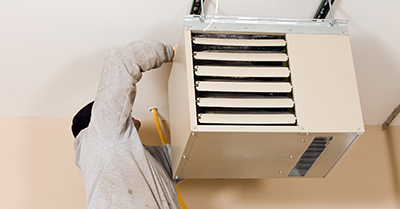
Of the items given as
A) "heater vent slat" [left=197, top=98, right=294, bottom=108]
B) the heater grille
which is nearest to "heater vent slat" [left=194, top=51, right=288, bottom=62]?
the heater grille

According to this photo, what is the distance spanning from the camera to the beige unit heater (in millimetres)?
1496

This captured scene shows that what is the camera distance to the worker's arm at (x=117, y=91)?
1.70 meters

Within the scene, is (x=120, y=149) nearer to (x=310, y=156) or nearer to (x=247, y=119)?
(x=247, y=119)

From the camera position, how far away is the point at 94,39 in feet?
6.55

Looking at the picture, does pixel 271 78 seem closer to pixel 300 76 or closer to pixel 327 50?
pixel 300 76

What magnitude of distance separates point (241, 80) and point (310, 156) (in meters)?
0.39

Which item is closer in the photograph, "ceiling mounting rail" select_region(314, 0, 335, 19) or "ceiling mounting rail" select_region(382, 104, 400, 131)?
"ceiling mounting rail" select_region(314, 0, 335, 19)

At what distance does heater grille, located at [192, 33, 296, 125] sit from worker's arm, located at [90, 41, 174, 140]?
26 centimetres

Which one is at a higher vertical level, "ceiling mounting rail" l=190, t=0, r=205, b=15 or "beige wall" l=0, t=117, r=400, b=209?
"ceiling mounting rail" l=190, t=0, r=205, b=15

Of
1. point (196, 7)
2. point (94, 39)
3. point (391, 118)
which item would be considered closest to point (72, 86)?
point (94, 39)

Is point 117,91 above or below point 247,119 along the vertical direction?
above

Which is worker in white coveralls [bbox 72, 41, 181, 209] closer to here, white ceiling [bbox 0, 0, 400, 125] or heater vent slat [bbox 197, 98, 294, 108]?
white ceiling [bbox 0, 0, 400, 125]

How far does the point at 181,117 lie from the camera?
5.42ft

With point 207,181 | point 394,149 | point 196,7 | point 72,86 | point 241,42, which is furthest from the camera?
point 394,149
